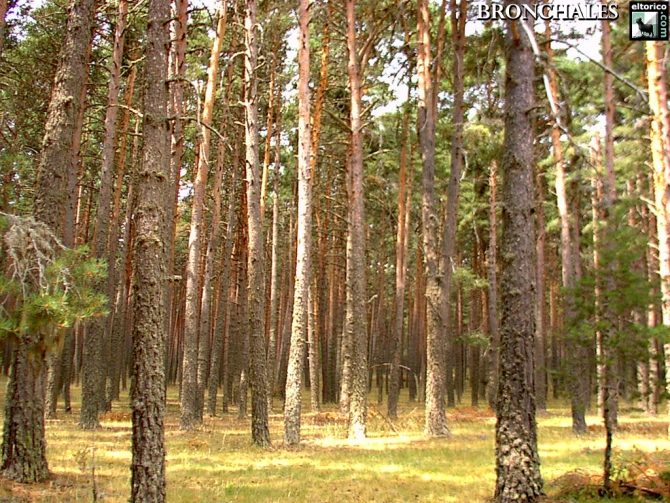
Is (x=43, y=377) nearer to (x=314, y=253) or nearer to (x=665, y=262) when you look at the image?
(x=665, y=262)

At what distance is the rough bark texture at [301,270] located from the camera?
1245cm

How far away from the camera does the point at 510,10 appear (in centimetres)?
821

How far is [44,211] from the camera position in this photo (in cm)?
828

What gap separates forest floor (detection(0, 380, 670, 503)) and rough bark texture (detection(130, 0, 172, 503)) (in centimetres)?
125

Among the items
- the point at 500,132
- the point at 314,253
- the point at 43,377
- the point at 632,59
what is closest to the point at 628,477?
the point at 43,377

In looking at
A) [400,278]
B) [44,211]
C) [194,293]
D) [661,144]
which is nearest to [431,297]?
[400,278]

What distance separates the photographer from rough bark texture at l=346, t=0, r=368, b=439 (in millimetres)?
14516

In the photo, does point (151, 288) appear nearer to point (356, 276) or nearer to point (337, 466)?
point (337, 466)

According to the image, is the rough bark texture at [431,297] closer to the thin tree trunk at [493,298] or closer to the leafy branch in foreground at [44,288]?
the thin tree trunk at [493,298]

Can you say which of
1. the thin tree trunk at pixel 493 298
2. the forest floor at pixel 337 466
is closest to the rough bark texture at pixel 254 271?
the forest floor at pixel 337 466

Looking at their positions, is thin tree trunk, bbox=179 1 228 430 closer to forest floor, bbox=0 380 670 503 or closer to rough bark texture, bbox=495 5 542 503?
forest floor, bbox=0 380 670 503

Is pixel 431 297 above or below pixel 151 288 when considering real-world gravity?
above

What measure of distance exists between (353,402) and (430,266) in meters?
3.99

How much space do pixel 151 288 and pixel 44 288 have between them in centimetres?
110
